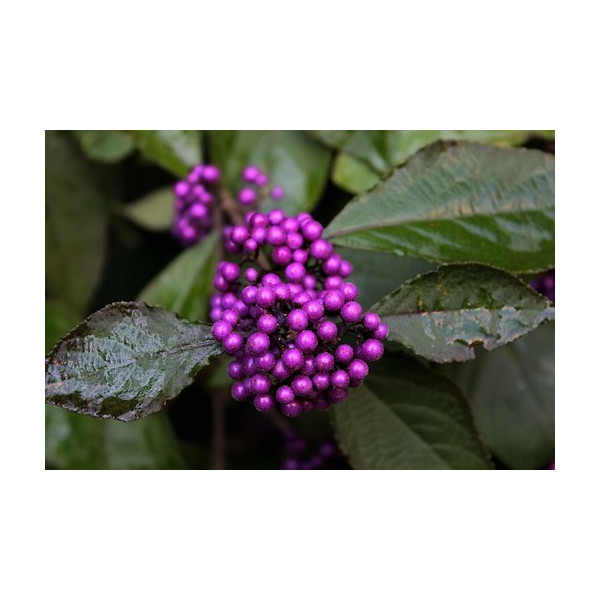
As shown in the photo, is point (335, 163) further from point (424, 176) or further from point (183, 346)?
point (183, 346)

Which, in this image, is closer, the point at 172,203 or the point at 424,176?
the point at 424,176

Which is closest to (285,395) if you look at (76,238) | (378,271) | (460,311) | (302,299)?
(302,299)

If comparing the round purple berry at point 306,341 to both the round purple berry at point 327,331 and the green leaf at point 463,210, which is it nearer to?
the round purple berry at point 327,331

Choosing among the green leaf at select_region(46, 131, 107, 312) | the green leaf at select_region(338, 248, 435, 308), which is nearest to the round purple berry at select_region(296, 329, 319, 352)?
the green leaf at select_region(338, 248, 435, 308)

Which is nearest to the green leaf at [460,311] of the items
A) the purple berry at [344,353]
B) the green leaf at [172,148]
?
the purple berry at [344,353]

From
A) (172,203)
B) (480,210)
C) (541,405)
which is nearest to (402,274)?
(480,210)
